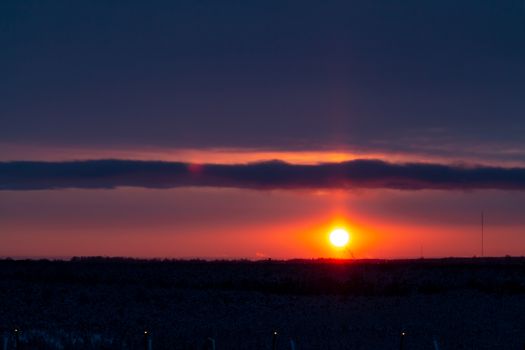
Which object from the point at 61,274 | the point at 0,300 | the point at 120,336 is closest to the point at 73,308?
the point at 0,300

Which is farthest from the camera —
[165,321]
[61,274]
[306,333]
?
[61,274]

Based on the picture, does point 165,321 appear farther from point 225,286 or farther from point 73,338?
point 225,286

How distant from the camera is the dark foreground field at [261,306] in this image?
3136 centimetres

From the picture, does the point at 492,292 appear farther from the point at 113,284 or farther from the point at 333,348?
the point at 333,348

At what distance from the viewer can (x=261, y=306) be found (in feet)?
151

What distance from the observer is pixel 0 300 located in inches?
1786

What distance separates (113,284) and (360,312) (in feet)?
61.6

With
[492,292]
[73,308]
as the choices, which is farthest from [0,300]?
[492,292]

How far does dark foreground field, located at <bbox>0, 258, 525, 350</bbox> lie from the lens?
31359 millimetres

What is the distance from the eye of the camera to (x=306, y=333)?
34344 millimetres

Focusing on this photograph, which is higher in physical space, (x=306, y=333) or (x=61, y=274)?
(x=61, y=274)

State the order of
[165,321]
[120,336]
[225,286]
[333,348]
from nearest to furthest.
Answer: [333,348]
[120,336]
[165,321]
[225,286]

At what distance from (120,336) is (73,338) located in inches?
90.2

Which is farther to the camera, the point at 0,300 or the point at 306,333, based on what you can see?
the point at 0,300
